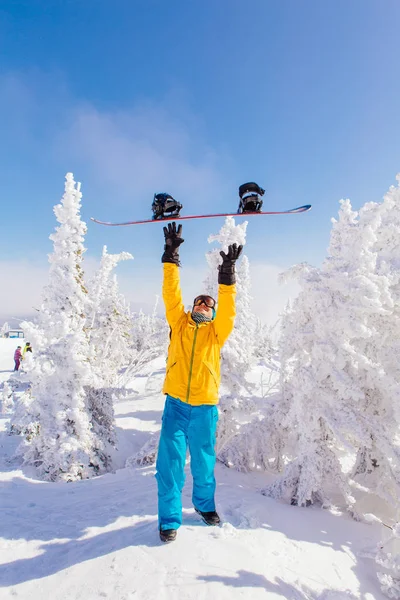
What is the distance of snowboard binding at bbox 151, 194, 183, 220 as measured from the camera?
19.1 ft

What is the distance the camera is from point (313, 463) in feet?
23.0

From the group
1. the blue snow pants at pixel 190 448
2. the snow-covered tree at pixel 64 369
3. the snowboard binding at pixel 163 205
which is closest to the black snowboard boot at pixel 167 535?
the blue snow pants at pixel 190 448

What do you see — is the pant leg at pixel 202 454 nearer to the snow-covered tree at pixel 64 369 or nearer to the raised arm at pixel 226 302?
the raised arm at pixel 226 302

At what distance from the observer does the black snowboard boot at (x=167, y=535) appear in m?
3.88

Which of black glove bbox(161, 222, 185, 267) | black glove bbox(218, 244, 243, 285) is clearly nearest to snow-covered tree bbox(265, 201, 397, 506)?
black glove bbox(218, 244, 243, 285)

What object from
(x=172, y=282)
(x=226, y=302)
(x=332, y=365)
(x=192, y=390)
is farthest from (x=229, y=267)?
(x=332, y=365)

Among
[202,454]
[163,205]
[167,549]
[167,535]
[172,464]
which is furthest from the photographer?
[163,205]

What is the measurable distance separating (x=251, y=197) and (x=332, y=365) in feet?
13.9

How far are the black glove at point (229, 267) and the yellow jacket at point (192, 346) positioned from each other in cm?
9

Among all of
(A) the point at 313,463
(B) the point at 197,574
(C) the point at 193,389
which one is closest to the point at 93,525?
(B) the point at 197,574

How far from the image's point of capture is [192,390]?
4.50 m

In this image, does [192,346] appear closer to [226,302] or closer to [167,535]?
[226,302]

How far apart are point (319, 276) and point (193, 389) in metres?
4.77

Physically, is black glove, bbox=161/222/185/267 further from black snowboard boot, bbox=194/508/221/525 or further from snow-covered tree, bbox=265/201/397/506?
snow-covered tree, bbox=265/201/397/506
